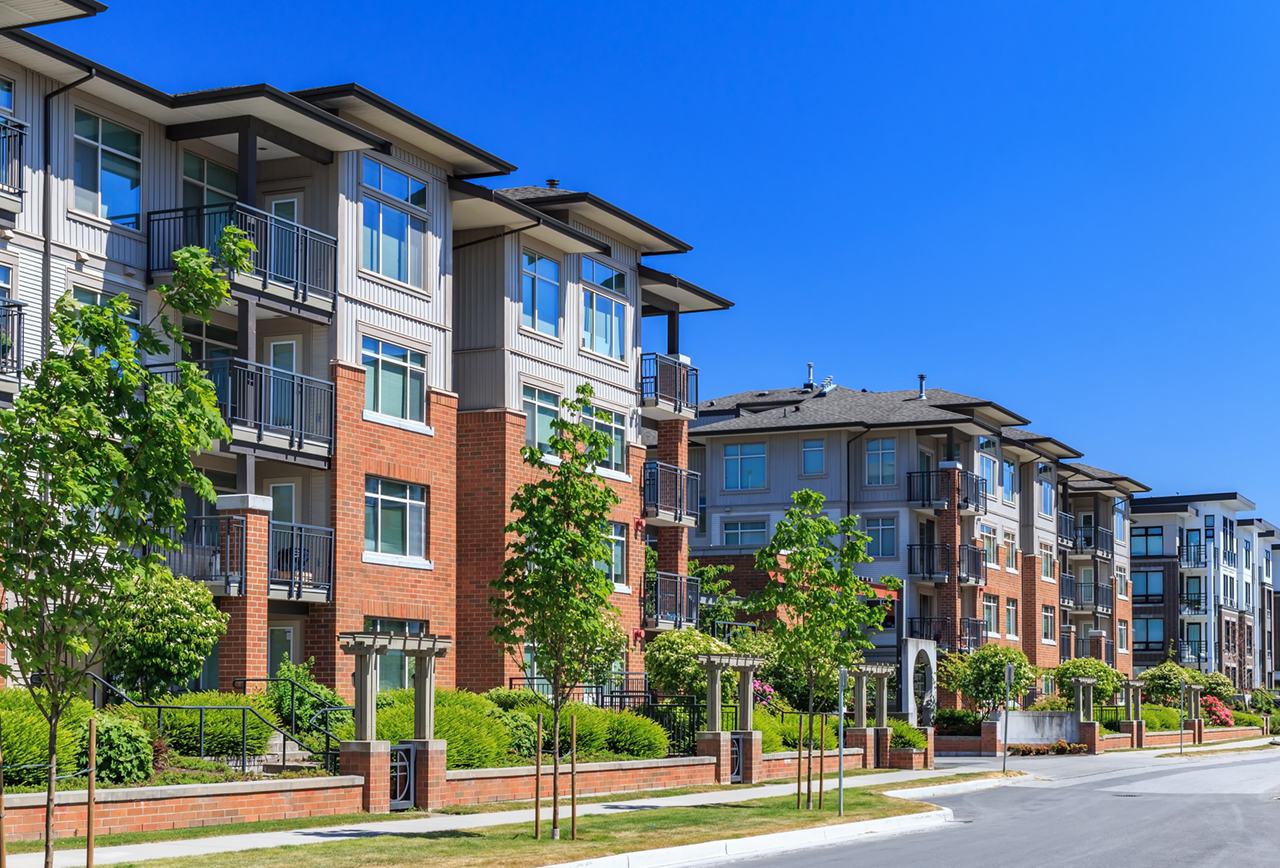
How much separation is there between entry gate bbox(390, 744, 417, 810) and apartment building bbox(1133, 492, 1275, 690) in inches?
3256

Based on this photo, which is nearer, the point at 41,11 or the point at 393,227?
the point at 41,11

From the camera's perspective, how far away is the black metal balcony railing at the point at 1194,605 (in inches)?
3999

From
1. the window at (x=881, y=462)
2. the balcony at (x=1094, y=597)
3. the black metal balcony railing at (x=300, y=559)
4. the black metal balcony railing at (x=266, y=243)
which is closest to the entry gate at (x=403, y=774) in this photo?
the black metal balcony railing at (x=300, y=559)

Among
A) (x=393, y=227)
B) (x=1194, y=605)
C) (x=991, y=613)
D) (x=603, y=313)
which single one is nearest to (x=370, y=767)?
(x=393, y=227)

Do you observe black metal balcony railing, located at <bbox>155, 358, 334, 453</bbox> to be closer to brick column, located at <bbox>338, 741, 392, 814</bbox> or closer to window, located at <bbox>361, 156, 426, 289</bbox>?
window, located at <bbox>361, 156, 426, 289</bbox>

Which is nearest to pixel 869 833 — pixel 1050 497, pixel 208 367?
pixel 208 367

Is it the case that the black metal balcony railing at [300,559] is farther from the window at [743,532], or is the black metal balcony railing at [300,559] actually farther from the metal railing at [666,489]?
the window at [743,532]

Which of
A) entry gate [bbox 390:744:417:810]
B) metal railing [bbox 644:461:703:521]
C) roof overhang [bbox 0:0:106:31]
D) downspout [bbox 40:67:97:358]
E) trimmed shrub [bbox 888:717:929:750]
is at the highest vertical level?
roof overhang [bbox 0:0:106:31]

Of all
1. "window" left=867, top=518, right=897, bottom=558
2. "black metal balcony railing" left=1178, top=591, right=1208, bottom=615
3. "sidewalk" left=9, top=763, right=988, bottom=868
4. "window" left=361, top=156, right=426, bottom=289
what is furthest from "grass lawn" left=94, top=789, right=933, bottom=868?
"black metal balcony railing" left=1178, top=591, right=1208, bottom=615

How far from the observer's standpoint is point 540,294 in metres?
38.1

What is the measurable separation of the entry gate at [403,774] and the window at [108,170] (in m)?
11.4

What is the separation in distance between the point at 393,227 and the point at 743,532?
32067 mm

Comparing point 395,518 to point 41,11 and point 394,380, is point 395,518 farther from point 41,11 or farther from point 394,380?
point 41,11

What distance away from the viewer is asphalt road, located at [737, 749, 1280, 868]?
779 inches
